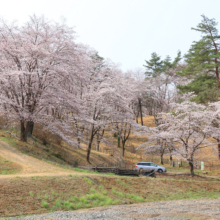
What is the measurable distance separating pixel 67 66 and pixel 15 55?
14.5ft

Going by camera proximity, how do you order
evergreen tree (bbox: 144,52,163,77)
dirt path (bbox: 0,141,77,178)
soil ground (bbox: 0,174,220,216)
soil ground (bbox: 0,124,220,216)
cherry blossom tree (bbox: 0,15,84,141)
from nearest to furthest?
soil ground (bbox: 0,174,220,216), soil ground (bbox: 0,124,220,216), dirt path (bbox: 0,141,77,178), cherry blossom tree (bbox: 0,15,84,141), evergreen tree (bbox: 144,52,163,77)

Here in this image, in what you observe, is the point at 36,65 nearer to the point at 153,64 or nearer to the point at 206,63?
the point at 206,63

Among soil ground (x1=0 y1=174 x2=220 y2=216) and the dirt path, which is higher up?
the dirt path

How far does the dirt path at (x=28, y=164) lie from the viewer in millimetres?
15883

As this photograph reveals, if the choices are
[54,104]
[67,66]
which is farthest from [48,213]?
[67,66]

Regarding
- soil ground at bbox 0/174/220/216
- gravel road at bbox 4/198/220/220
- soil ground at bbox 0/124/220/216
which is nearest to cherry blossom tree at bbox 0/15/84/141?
soil ground at bbox 0/124/220/216

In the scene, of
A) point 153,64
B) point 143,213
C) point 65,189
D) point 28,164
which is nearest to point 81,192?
point 65,189

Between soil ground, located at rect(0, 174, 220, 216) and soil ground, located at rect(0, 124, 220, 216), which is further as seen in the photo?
soil ground, located at rect(0, 124, 220, 216)

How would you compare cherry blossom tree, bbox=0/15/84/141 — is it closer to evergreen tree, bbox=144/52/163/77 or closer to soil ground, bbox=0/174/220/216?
soil ground, bbox=0/174/220/216

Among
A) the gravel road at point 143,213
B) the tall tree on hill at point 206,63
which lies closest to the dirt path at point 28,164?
the gravel road at point 143,213

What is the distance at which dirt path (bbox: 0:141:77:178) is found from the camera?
15.9 m

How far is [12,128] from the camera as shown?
86.5 feet

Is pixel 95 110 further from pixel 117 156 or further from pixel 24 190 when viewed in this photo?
pixel 24 190

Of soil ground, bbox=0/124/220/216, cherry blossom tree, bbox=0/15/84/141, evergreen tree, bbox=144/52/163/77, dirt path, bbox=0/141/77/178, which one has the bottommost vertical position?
soil ground, bbox=0/124/220/216
